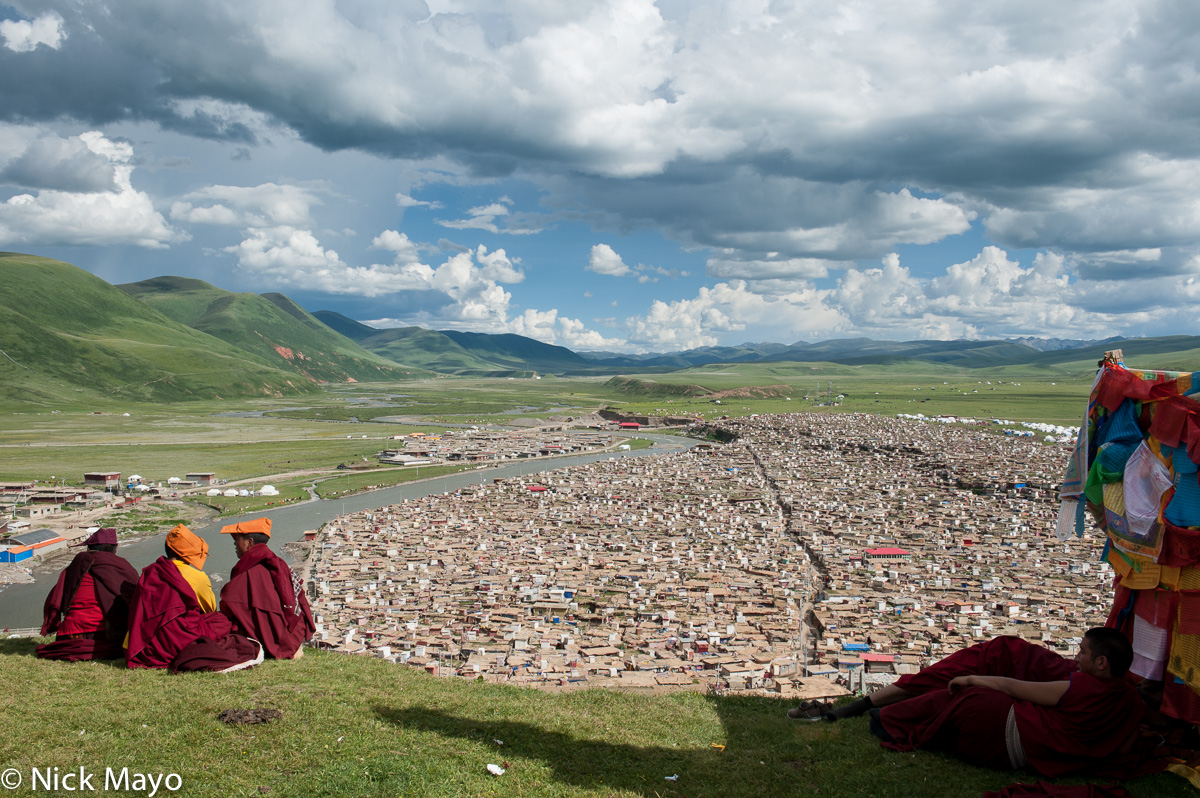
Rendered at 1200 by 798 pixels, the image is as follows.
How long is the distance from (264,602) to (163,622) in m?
1.27

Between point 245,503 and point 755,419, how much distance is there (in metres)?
72.1

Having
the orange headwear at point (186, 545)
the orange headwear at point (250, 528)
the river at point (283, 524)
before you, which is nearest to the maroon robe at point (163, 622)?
the orange headwear at point (186, 545)

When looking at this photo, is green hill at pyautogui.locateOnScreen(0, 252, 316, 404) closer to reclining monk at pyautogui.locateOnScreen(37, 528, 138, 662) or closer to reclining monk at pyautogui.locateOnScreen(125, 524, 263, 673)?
reclining monk at pyautogui.locateOnScreen(37, 528, 138, 662)

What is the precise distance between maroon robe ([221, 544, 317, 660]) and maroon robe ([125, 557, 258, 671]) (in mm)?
346

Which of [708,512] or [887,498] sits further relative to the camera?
[887,498]

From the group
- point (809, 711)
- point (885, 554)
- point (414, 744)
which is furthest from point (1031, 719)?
point (885, 554)

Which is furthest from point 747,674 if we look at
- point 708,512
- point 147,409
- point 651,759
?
point 147,409

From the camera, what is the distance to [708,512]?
4047cm

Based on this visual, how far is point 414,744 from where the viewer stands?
7.05m

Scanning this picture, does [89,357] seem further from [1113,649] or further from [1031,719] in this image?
[1113,649]

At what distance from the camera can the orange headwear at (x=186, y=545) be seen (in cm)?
911

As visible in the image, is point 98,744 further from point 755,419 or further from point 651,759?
point 755,419

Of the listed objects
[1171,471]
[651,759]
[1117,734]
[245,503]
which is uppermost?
[1171,471]

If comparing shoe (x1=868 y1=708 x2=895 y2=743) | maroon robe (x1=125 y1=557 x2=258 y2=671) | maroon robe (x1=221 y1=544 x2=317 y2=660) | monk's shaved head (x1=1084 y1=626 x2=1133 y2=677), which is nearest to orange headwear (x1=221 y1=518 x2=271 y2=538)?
maroon robe (x1=221 y1=544 x2=317 y2=660)
